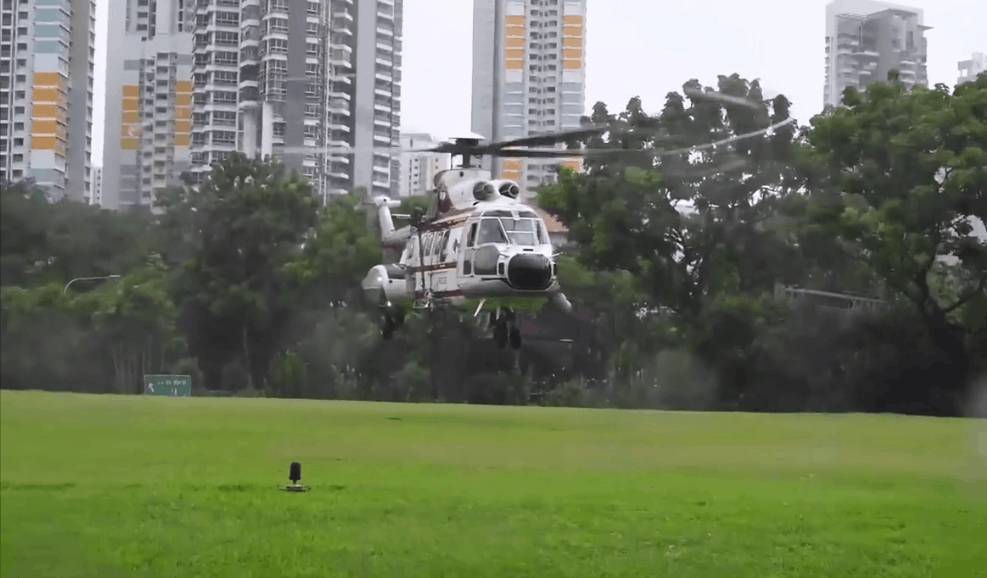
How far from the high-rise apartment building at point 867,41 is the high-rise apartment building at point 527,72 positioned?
1.23 meters

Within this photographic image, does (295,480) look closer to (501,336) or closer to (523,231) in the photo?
(501,336)

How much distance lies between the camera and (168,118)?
19.6ft

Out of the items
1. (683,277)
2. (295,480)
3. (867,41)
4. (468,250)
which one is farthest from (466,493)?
(867,41)

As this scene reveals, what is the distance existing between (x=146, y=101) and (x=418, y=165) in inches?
52.0

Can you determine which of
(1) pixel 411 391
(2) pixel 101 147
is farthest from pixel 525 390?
(2) pixel 101 147

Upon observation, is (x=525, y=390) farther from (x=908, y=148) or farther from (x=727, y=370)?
(x=908, y=148)

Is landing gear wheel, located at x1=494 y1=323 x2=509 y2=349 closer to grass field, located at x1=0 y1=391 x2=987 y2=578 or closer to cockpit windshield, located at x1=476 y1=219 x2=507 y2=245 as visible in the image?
grass field, located at x1=0 y1=391 x2=987 y2=578

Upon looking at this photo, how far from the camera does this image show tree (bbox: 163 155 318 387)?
19.9 ft

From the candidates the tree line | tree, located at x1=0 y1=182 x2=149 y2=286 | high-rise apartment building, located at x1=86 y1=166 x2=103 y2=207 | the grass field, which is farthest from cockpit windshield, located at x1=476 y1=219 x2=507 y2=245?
high-rise apartment building, located at x1=86 y1=166 x2=103 y2=207

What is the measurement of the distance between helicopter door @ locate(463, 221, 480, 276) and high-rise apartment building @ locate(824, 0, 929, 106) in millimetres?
1817

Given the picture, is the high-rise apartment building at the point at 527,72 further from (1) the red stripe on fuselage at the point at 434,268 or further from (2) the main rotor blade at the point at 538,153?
(1) the red stripe on fuselage at the point at 434,268

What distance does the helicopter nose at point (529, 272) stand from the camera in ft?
21.6

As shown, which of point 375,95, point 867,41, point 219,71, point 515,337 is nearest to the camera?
point 219,71

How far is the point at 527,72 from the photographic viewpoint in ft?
22.1
